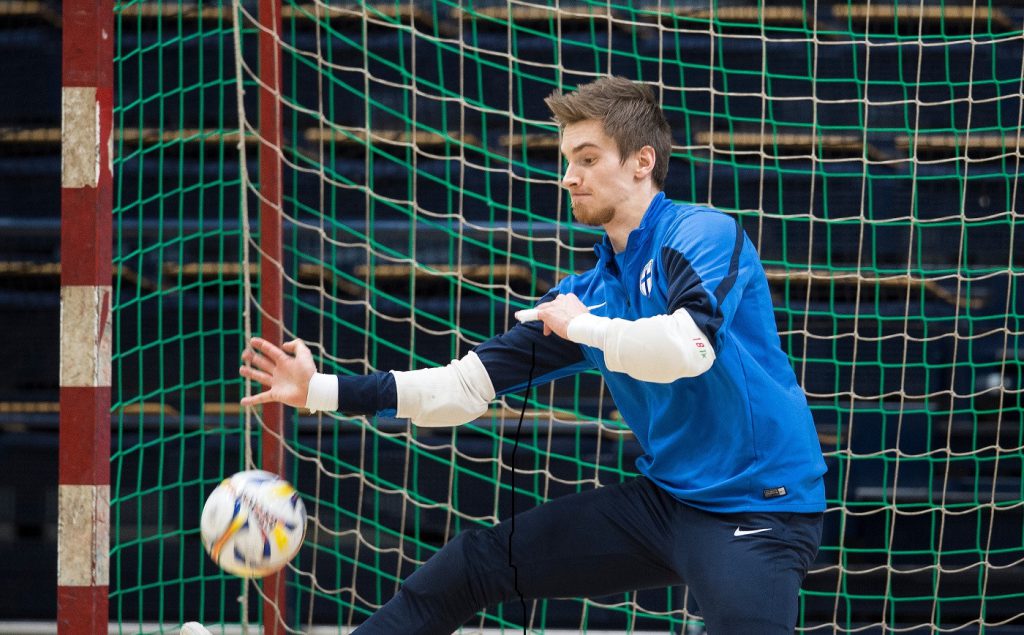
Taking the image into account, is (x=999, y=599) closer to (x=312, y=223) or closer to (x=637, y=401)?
(x=637, y=401)

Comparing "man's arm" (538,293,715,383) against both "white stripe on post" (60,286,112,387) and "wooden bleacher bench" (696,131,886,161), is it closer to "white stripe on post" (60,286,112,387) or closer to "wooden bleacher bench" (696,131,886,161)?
"white stripe on post" (60,286,112,387)

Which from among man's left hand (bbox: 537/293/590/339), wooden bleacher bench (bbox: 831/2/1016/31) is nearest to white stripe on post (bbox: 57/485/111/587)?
man's left hand (bbox: 537/293/590/339)

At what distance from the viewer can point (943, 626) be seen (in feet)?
14.5

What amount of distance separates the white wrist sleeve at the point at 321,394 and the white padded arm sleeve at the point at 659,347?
617 mm

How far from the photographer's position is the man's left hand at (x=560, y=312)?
96.7 inches

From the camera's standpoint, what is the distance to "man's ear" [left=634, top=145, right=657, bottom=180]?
2.65 metres

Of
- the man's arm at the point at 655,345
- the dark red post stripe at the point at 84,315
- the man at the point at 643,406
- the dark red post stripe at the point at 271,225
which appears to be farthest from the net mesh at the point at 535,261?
the man's arm at the point at 655,345

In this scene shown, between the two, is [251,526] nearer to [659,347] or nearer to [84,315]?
[84,315]

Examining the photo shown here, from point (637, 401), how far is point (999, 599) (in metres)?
2.43

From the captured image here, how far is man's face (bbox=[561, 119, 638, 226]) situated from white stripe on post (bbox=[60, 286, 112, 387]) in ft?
3.85

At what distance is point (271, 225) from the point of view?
366 centimetres

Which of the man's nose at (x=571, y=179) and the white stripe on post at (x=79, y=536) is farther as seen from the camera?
the white stripe on post at (x=79, y=536)

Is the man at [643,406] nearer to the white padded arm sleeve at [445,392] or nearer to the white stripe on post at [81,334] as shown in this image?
the white padded arm sleeve at [445,392]

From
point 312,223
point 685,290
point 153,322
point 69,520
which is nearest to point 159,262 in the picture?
point 153,322
